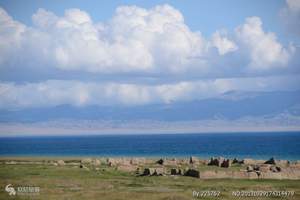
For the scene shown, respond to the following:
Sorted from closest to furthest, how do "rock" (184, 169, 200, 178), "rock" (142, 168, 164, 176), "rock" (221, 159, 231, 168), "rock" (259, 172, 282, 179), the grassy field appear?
the grassy field → "rock" (184, 169, 200, 178) → "rock" (259, 172, 282, 179) → "rock" (142, 168, 164, 176) → "rock" (221, 159, 231, 168)

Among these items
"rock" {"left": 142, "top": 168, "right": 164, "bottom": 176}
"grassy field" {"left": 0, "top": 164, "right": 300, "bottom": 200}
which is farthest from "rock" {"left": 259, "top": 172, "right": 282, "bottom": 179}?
"rock" {"left": 142, "top": 168, "right": 164, "bottom": 176}

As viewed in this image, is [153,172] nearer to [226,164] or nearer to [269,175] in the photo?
[269,175]

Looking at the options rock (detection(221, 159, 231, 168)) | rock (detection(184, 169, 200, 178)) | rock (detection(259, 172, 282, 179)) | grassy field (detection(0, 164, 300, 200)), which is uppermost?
rock (detection(221, 159, 231, 168))

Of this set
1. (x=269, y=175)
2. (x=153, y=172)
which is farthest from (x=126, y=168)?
(x=269, y=175)

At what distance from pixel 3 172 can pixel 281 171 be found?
32119 millimetres

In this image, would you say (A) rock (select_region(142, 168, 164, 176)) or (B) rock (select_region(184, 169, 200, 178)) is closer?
(B) rock (select_region(184, 169, 200, 178))

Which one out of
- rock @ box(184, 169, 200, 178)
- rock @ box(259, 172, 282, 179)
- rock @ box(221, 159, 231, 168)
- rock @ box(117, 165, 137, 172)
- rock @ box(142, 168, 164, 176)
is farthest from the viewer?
rock @ box(221, 159, 231, 168)

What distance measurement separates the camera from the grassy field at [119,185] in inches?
1807

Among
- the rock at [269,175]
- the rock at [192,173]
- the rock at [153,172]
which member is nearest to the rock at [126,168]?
the rock at [153,172]

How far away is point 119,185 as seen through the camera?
5375cm

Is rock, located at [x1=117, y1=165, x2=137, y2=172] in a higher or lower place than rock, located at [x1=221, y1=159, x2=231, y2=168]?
lower

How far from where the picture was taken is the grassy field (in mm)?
45906

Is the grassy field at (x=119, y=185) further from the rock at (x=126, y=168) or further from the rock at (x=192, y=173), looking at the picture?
the rock at (x=126, y=168)

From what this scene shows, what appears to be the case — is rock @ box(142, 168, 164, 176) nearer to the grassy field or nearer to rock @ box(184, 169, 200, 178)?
the grassy field
